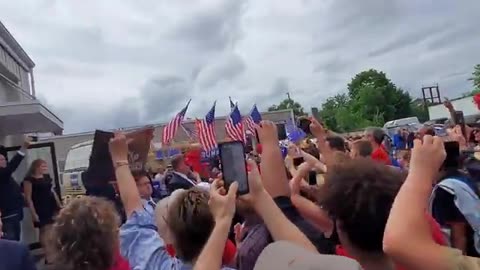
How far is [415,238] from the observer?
6.29 ft

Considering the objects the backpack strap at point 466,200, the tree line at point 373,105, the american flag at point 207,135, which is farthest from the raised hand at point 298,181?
the tree line at point 373,105

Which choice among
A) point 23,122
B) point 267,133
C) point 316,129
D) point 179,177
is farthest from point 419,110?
point 267,133

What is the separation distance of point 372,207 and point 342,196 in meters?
0.13

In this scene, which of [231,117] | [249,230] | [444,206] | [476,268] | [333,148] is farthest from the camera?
[231,117]

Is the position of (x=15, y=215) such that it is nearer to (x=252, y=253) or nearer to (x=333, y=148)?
(x=333, y=148)

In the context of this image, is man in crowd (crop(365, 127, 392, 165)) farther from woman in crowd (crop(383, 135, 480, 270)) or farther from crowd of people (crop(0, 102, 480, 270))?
woman in crowd (crop(383, 135, 480, 270))

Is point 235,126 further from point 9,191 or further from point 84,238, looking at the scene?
point 84,238

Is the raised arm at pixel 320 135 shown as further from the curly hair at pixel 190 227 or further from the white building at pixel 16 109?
the white building at pixel 16 109

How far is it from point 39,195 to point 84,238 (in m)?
7.59

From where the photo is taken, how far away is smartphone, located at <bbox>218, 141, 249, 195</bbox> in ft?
9.09

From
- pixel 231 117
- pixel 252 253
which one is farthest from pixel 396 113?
pixel 252 253

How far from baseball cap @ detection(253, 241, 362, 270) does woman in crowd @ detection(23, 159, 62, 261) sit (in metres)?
8.69

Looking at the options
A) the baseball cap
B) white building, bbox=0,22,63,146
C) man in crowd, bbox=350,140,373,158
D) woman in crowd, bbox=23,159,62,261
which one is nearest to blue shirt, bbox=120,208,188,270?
the baseball cap

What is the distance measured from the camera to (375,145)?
25.5 feet
